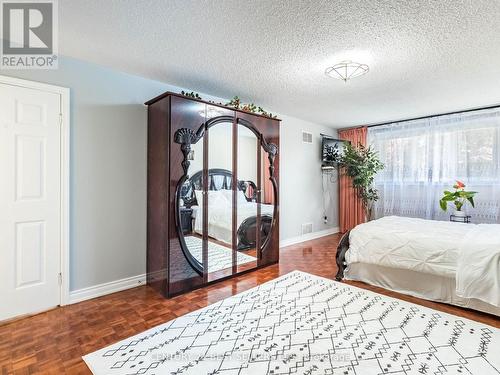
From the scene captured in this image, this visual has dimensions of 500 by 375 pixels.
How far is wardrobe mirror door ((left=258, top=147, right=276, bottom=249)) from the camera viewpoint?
3793 mm

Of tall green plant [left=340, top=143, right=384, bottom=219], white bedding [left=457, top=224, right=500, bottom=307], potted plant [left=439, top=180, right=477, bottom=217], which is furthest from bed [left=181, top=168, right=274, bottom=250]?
potted plant [left=439, top=180, right=477, bottom=217]

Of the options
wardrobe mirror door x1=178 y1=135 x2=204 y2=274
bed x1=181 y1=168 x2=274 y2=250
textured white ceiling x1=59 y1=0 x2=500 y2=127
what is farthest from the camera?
bed x1=181 y1=168 x2=274 y2=250

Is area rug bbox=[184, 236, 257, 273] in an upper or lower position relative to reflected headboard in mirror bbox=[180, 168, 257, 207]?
lower

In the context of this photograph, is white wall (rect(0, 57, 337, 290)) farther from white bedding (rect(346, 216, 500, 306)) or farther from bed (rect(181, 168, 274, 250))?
white bedding (rect(346, 216, 500, 306))

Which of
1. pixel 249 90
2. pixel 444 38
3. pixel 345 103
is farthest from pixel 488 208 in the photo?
pixel 249 90

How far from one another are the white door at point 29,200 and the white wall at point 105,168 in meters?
0.15

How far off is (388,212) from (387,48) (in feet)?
12.8

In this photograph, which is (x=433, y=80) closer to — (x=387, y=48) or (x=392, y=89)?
(x=392, y=89)

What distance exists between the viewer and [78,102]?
2.67 meters

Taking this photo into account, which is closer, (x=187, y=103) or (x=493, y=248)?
(x=493, y=248)

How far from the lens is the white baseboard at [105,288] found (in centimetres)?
266

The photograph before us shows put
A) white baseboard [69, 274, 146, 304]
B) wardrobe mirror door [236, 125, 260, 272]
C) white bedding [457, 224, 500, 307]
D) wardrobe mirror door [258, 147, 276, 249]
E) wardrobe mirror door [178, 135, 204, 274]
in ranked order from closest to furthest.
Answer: white bedding [457, 224, 500, 307], white baseboard [69, 274, 146, 304], wardrobe mirror door [178, 135, 204, 274], wardrobe mirror door [236, 125, 260, 272], wardrobe mirror door [258, 147, 276, 249]

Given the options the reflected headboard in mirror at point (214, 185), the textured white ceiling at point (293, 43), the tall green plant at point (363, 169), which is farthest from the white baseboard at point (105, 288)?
the tall green plant at point (363, 169)

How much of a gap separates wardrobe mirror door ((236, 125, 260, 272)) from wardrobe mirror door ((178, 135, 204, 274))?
589 millimetres
